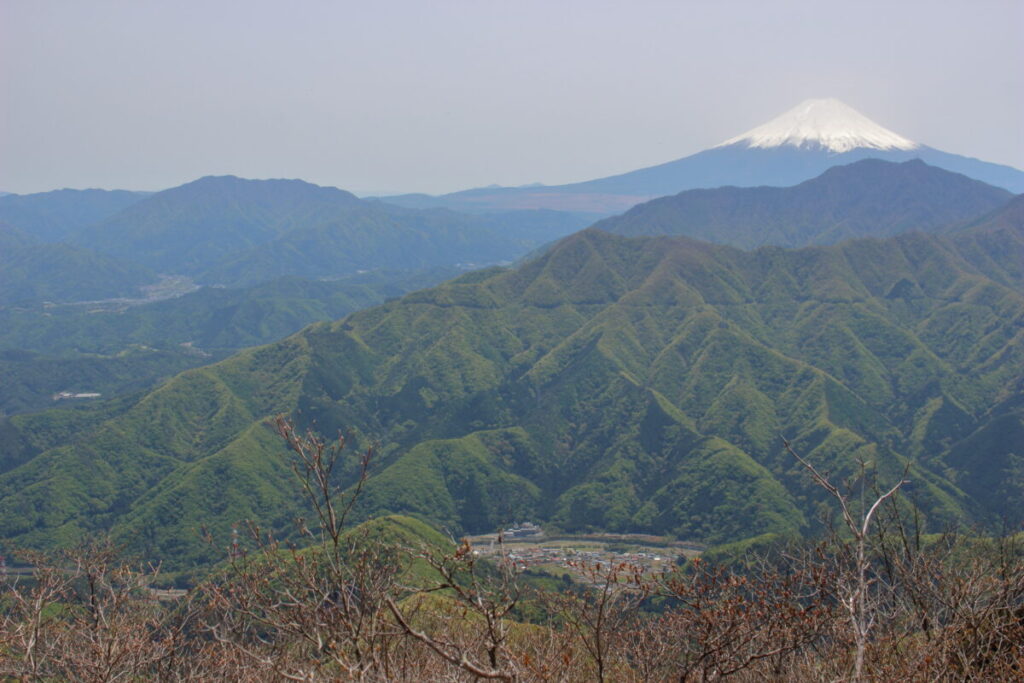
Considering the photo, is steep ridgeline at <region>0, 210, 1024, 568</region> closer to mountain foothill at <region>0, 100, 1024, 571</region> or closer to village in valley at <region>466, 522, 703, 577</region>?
mountain foothill at <region>0, 100, 1024, 571</region>

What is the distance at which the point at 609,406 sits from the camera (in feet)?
342

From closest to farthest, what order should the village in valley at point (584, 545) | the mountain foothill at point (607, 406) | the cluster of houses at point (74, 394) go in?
the village in valley at point (584, 545) < the mountain foothill at point (607, 406) < the cluster of houses at point (74, 394)

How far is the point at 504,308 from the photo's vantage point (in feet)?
437

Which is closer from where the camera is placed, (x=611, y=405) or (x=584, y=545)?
(x=584, y=545)

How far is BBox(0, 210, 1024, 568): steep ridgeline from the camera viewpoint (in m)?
80.0

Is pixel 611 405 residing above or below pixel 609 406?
above

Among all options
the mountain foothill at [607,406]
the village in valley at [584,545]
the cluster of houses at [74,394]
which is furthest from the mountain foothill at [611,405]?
the cluster of houses at [74,394]

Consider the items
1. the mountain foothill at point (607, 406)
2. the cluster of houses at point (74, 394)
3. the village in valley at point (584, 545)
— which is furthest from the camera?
the cluster of houses at point (74, 394)

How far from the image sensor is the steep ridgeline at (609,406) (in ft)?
262

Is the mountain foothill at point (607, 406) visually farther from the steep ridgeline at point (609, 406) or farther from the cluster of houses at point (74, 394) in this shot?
the cluster of houses at point (74, 394)

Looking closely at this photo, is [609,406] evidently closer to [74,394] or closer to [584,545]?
[584,545]

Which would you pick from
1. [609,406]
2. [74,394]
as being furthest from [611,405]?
[74,394]

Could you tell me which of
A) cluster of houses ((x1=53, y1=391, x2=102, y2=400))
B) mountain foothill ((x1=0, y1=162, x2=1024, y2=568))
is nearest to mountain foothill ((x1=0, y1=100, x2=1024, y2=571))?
mountain foothill ((x1=0, y1=162, x2=1024, y2=568))

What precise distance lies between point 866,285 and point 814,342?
25390 mm
